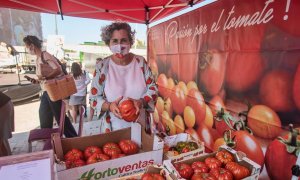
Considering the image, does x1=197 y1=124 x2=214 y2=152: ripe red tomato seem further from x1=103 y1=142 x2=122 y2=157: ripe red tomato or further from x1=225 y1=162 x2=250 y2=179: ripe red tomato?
x1=103 y1=142 x2=122 y2=157: ripe red tomato

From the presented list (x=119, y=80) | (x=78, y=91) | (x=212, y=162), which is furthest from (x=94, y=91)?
(x=78, y=91)

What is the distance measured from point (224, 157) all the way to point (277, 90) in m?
0.94

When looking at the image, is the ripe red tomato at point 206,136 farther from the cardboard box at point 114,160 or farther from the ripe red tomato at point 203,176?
the ripe red tomato at point 203,176

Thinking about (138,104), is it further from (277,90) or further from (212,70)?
(212,70)

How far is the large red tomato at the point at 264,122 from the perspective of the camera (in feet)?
6.13

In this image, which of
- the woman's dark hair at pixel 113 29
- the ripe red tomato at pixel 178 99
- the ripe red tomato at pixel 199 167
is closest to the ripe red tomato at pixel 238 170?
the ripe red tomato at pixel 199 167

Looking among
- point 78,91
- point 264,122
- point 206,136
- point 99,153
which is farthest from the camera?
point 78,91

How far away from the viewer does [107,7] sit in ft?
11.6

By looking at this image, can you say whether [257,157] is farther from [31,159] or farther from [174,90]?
[31,159]

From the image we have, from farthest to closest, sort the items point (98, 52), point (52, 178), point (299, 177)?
point (98, 52)
point (299, 177)
point (52, 178)

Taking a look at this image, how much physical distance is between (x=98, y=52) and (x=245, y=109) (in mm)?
13372

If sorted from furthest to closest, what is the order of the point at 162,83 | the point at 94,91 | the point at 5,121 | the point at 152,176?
the point at 162,83 < the point at 5,121 < the point at 94,91 < the point at 152,176

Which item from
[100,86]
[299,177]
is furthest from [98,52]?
[299,177]

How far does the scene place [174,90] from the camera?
3.62 m
